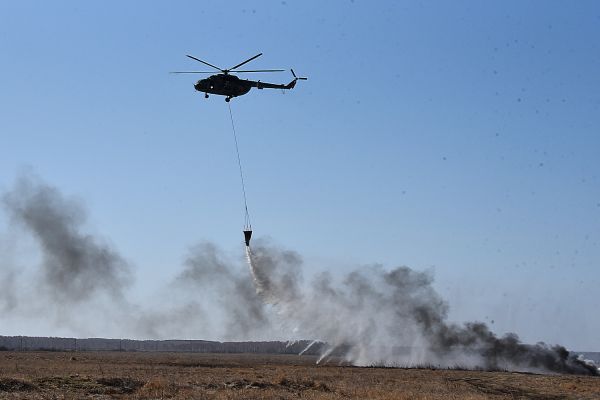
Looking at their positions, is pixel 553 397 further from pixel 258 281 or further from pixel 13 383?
pixel 258 281

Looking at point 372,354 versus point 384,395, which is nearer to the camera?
point 384,395

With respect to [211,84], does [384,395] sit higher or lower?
lower

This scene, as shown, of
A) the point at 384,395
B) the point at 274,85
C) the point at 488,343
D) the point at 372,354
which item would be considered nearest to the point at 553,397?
the point at 384,395

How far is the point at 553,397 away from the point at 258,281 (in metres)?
35.0

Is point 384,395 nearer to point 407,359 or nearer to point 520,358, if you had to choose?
point 407,359

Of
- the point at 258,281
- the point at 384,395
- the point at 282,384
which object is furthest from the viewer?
the point at 258,281

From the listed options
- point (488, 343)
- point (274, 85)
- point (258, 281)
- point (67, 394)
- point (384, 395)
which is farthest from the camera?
point (488, 343)

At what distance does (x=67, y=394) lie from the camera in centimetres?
3547

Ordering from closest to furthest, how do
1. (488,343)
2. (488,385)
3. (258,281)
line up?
(488,385) < (258,281) < (488,343)

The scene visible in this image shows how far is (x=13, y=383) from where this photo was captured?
123 feet

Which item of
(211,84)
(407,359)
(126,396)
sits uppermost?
(211,84)

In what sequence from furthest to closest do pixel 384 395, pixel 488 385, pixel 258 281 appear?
pixel 258 281
pixel 488 385
pixel 384 395

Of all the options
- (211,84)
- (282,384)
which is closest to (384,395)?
(282,384)

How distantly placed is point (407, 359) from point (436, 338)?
6.58 meters
